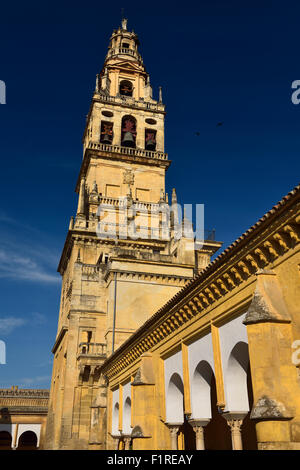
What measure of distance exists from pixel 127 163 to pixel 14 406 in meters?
27.3

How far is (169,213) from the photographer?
3944 centimetres

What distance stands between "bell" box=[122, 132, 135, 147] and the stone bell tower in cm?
10

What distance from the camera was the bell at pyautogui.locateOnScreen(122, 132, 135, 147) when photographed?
140 feet

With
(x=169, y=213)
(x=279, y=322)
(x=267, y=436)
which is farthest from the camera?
(x=169, y=213)

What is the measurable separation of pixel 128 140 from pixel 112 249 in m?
13.4

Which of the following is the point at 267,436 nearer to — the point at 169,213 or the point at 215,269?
the point at 215,269

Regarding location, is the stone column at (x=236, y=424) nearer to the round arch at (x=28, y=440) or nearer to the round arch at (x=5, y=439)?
the round arch at (x=28, y=440)

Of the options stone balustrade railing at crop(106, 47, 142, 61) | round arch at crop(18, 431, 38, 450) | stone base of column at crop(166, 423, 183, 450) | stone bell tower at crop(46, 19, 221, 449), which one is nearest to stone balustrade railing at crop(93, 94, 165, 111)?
stone bell tower at crop(46, 19, 221, 449)

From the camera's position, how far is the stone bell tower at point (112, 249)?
28.5 metres

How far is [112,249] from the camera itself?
112 feet

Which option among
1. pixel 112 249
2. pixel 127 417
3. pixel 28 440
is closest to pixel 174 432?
pixel 127 417

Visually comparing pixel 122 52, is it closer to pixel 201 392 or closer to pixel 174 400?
pixel 174 400

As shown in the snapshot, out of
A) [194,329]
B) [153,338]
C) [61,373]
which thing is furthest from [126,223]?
[194,329]

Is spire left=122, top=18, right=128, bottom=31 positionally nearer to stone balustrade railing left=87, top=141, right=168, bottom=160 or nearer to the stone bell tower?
the stone bell tower
